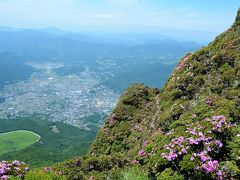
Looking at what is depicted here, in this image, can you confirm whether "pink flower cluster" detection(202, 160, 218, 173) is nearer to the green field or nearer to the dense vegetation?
the dense vegetation

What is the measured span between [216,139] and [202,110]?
346 cm

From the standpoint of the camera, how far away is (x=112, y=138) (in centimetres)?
2603

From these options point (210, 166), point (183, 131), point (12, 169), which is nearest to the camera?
point (210, 166)

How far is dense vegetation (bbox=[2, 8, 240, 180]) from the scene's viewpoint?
14.0 m

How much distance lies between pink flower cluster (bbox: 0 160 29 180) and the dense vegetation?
59cm

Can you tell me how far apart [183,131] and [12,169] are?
7550 millimetres

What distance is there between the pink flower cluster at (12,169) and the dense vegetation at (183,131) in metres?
0.59

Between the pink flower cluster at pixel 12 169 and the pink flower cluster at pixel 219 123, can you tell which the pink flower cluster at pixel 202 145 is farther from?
the pink flower cluster at pixel 12 169

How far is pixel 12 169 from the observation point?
15.2m

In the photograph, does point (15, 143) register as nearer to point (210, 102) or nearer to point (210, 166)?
point (210, 102)

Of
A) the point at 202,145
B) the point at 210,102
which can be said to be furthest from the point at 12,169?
the point at 210,102

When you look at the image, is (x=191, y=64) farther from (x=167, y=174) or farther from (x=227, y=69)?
(x=167, y=174)

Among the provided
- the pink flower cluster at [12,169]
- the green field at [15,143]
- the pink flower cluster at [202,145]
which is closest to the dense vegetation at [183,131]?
the pink flower cluster at [202,145]

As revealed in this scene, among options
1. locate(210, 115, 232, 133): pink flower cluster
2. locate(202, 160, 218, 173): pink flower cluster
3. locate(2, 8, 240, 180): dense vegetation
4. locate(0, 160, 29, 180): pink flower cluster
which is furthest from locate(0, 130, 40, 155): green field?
locate(202, 160, 218, 173): pink flower cluster
